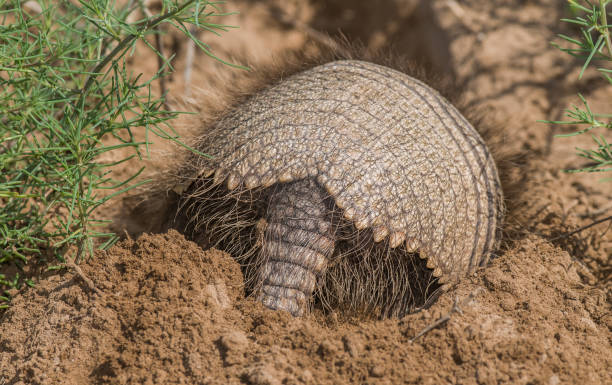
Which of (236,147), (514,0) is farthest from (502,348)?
(514,0)

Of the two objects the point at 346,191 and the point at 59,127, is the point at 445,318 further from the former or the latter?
the point at 59,127

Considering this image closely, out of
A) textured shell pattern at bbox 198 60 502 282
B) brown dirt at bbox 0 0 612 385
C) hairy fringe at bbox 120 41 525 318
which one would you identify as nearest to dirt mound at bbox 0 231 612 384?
brown dirt at bbox 0 0 612 385

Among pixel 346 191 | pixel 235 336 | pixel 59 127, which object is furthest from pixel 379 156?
pixel 59 127

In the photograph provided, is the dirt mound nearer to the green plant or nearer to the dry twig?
the dry twig

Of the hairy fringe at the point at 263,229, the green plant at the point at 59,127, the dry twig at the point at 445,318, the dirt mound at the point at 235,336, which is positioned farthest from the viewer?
the hairy fringe at the point at 263,229

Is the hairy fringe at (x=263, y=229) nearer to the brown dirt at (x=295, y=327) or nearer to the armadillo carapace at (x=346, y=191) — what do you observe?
the armadillo carapace at (x=346, y=191)

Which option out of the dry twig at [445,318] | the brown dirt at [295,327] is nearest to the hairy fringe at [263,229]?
the brown dirt at [295,327]

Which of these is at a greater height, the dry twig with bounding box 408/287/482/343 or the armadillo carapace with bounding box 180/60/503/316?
the armadillo carapace with bounding box 180/60/503/316
